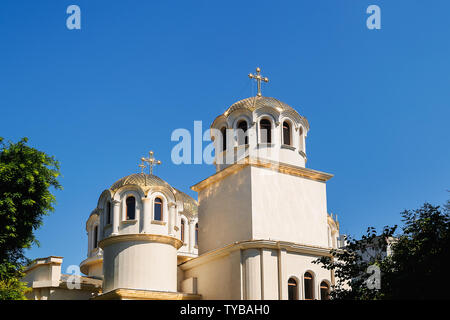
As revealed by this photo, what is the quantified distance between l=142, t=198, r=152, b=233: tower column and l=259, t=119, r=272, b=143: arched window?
5.14m

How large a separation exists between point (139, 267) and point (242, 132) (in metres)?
6.50

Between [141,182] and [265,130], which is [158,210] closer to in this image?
[141,182]

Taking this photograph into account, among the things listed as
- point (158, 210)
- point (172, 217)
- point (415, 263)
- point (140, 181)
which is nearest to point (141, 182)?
point (140, 181)

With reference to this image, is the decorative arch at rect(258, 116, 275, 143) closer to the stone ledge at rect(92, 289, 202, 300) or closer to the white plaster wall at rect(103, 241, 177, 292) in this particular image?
the white plaster wall at rect(103, 241, 177, 292)

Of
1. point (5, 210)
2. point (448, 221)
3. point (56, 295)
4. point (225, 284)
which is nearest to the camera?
point (448, 221)

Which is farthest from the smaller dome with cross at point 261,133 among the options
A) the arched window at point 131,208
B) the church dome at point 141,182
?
the arched window at point 131,208

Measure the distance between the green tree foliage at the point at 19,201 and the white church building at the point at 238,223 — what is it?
3879mm

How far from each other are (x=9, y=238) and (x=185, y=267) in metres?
7.70

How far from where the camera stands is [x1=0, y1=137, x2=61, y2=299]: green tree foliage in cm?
1848

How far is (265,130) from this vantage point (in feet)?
76.7

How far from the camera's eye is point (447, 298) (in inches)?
497

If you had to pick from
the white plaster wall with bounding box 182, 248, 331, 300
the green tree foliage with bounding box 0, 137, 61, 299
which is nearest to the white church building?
the white plaster wall with bounding box 182, 248, 331, 300
